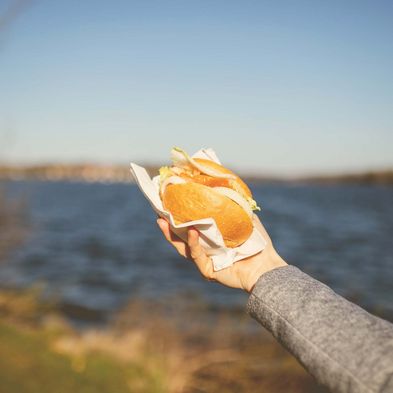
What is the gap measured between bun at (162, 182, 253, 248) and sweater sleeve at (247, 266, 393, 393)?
0.78 metres

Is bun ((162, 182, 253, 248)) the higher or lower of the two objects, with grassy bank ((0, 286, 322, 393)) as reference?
higher

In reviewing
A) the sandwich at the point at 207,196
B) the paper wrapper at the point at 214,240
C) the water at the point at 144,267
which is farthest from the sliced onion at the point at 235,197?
the water at the point at 144,267

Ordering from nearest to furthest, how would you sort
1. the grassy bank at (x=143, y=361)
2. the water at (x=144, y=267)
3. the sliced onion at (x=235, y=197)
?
the sliced onion at (x=235, y=197), the grassy bank at (x=143, y=361), the water at (x=144, y=267)

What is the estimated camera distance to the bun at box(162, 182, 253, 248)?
2766mm

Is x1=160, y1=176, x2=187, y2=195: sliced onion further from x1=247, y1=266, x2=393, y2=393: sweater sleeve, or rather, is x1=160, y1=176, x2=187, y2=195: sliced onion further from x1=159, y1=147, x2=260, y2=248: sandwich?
x1=247, y1=266, x2=393, y2=393: sweater sleeve

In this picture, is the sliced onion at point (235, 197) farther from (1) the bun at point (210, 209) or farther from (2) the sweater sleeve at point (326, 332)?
(2) the sweater sleeve at point (326, 332)

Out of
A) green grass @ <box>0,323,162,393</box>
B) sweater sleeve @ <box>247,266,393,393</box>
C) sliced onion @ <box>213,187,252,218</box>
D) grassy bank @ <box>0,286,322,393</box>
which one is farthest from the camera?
grassy bank @ <box>0,286,322,393</box>

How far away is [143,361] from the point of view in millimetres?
5715

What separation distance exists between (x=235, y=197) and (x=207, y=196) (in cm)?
22

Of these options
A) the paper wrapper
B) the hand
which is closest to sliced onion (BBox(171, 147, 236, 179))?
the paper wrapper

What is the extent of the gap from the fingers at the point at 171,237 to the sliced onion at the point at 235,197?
44 cm

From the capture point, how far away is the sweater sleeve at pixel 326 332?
4.88 ft

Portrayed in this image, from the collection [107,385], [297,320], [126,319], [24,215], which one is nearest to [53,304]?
[126,319]

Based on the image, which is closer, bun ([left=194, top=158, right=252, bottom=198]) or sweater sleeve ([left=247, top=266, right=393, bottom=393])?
sweater sleeve ([left=247, top=266, right=393, bottom=393])
